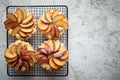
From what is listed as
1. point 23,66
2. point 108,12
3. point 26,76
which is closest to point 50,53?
point 23,66

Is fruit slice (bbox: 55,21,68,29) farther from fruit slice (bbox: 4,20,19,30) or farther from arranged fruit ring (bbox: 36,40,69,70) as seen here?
fruit slice (bbox: 4,20,19,30)

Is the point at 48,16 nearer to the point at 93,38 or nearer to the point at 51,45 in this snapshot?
the point at 51,45

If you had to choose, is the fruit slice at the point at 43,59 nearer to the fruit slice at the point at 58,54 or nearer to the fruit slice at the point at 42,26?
the fruit slice at the point at 58,54

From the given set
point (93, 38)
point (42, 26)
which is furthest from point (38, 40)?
point (93, 38)

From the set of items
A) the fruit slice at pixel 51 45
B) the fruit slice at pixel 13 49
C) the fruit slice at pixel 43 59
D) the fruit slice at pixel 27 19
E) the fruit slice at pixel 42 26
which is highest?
the fruit slice at pixel 27 19

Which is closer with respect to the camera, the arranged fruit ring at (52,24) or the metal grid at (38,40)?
the arranged fruit ring at (52,24)

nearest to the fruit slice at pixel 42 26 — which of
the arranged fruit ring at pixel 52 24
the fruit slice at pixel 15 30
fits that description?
the arranged fruit ring at pixel 52 24
